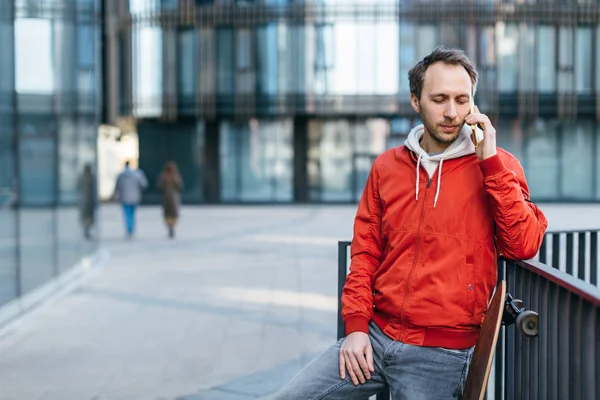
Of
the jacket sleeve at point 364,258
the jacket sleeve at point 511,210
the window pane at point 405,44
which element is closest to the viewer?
the jacket sleeve at point 511,210

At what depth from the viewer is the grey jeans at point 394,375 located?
286cm

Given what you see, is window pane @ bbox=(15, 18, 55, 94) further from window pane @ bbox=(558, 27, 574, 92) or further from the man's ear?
window pane @ bbox=(558, 27, 574, 92)

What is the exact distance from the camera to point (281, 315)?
823 cm

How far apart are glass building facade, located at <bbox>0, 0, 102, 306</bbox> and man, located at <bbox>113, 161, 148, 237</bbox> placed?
164 inches

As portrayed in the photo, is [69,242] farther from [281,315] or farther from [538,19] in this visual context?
[538,19]

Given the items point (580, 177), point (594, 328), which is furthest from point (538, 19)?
point (594, 328)

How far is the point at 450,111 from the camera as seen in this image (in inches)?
114

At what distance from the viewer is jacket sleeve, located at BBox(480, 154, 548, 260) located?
108 inches

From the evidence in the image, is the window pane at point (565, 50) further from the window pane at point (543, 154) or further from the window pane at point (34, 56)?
the window pane at point (34, 56)

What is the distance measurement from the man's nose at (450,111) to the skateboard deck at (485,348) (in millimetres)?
653

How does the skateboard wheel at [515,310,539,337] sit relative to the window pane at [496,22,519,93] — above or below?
below

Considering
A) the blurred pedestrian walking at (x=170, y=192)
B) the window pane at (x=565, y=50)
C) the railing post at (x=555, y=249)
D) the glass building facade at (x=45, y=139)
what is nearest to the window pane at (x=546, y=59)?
the window pane at (x=565, y=50)

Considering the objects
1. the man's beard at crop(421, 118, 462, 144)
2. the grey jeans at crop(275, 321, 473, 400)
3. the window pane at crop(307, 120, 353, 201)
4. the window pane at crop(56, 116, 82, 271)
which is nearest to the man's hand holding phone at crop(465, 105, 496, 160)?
the man's beard at crop(421, 118, 462, 144)

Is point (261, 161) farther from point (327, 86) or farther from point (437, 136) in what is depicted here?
point (437, 136)
